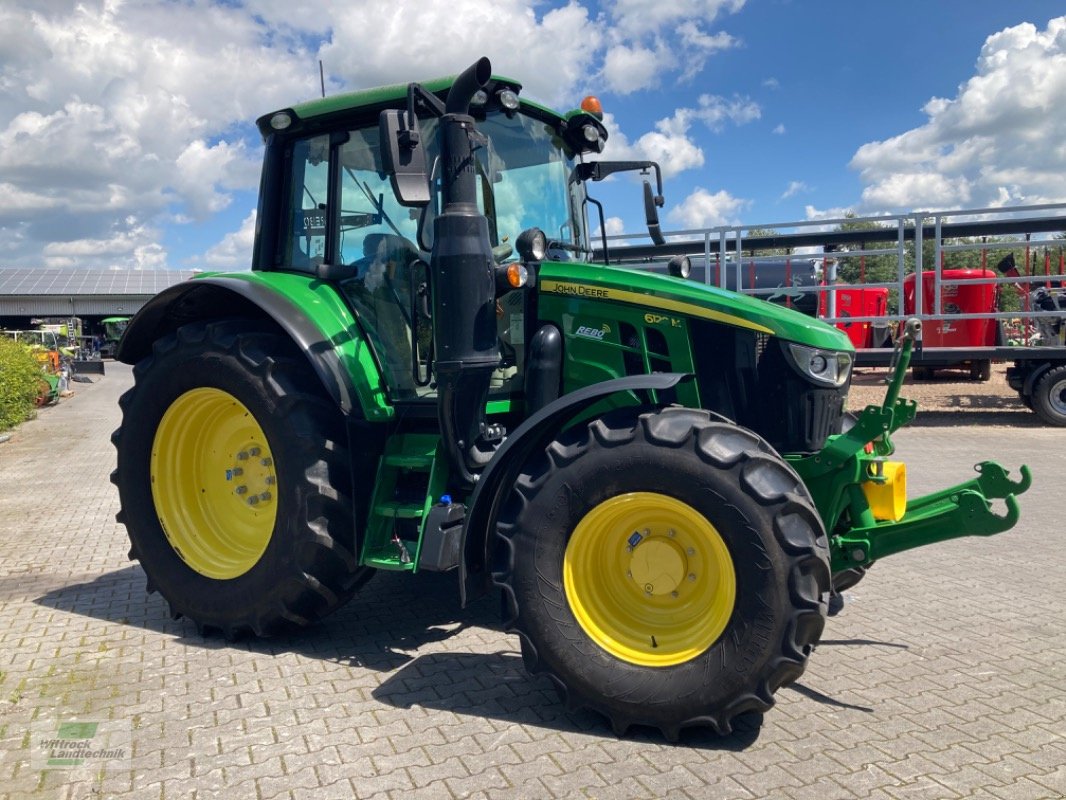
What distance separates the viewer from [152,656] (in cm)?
428

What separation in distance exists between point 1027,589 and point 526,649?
354 centimetres

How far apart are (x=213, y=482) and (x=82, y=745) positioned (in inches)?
69.3

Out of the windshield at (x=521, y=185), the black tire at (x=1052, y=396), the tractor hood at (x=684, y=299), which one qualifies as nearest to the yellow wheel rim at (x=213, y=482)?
the windshield at (x=521, y=185)

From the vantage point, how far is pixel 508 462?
12.1ft

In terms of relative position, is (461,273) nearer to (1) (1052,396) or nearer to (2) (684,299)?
(2) (684,299)

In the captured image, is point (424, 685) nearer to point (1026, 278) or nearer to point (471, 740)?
point (471, 740)

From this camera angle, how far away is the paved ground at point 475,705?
3.02m

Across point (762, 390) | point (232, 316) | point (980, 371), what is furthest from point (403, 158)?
point (980, 371)

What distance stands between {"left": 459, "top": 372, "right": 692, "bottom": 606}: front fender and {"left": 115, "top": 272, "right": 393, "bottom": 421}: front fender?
0.88 metres

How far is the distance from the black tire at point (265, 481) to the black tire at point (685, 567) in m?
1.05

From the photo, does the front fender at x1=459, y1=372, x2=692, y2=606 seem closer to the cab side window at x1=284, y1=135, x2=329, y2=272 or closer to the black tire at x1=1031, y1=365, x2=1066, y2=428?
the cab side window at x1=284, y1=135, x2=329, y2=272

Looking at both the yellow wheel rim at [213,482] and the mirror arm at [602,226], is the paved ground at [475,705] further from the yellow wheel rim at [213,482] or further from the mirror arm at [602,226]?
the mirror arm at [602,226]

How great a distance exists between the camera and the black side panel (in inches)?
164

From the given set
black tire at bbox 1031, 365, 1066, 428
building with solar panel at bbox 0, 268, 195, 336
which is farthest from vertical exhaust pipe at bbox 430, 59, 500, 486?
building with solar panel at bbox 0, 268, 195, 336
